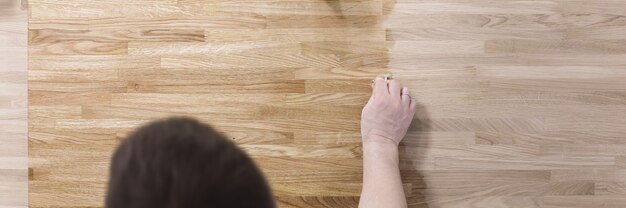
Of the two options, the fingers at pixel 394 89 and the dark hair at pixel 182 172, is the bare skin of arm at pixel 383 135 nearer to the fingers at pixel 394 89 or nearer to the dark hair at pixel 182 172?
the fingers at pixel 394 89

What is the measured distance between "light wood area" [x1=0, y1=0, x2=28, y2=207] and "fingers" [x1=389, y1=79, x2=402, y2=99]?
32.9 inches

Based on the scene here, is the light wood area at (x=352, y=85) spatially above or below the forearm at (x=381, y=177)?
above

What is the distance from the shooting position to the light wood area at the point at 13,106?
54.9 inches

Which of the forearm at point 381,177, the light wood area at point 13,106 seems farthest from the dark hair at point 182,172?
the light wood area at point 13,106

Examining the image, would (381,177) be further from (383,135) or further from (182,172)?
(182,172)

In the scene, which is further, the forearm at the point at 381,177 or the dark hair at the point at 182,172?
the forearm at the point at 381,177

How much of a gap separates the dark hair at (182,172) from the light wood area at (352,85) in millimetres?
671

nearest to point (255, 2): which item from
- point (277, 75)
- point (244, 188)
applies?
point (277, 75)

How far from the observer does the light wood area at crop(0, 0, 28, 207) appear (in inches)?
54.9

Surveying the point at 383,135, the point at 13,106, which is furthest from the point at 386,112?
the point at 13,106

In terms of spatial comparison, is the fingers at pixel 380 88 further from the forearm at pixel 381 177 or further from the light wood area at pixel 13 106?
the light wood area at pixel 13 106

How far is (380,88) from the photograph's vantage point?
4.40 ft

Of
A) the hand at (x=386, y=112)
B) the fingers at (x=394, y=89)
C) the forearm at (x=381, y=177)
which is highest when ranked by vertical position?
the fingers at (x=394, y=89)

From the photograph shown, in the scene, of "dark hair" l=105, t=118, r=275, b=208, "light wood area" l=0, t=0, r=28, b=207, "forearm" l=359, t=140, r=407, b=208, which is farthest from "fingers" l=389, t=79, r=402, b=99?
"light wood area" l=0, t=0, r=28, b=207
